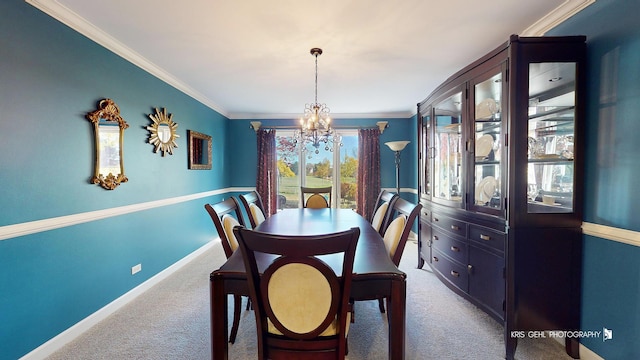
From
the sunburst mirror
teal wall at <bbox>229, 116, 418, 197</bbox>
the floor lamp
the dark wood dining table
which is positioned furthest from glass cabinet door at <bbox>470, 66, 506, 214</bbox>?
the sunburst mirror

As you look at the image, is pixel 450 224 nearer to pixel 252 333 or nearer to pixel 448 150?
pixel 448 150

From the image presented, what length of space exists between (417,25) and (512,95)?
0.93 meters

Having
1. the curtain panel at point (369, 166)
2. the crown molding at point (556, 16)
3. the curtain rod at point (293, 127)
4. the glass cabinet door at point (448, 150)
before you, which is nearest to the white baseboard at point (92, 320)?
the curtain rod at point (293, 127)

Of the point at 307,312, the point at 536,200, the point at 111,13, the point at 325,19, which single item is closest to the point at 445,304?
the point at 536,200

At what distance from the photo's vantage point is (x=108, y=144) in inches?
92.6

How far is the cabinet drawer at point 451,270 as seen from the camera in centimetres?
231

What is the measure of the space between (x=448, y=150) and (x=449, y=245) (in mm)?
974

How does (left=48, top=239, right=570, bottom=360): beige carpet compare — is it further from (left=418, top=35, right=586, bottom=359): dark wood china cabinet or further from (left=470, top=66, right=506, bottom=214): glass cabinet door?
(left=470, top=66, right=506, bottom=214): glass cabinet door

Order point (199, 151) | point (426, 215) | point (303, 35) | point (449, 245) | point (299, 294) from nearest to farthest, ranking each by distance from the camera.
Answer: point (299, 294), point (303, 35), point (449, 245), point (426, 215), point (199, 151)

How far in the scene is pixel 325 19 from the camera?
203 centimetres

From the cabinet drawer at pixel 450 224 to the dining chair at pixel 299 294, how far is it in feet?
5.26

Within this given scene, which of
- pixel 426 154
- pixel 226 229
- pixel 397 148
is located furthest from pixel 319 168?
pixel 226 229

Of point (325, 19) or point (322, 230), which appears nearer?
point (325, 19)

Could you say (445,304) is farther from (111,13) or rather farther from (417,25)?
(111,13)
